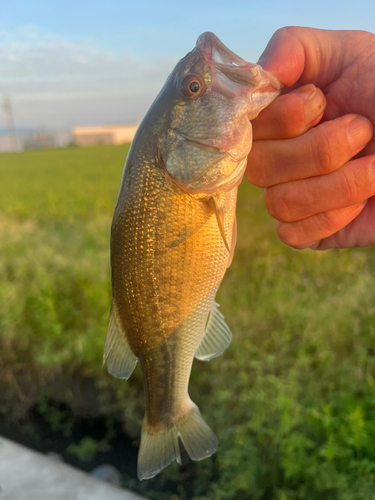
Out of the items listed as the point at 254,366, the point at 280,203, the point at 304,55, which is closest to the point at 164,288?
the point at 280,203

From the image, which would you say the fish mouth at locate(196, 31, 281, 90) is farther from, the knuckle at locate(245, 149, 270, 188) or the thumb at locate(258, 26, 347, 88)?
the knuckle at locate(245, 149, 270, 188)

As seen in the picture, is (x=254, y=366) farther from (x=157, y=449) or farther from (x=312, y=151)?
(x=312, y=151)

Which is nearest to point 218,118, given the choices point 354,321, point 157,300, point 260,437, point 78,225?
point 157,300

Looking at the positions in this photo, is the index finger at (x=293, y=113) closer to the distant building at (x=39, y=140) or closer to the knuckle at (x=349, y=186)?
the knuckle at (x=349, y=186)

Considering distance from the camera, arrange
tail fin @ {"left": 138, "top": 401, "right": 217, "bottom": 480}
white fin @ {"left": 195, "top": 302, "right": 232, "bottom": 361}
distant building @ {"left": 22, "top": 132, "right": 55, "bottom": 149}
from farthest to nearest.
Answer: distant building @ {"left": 22, "top": 132, "right": 55, "bottom": 149}
white fin @ {"left": 195, "top": 302, "right": 232, "bottom": 361}
tail fin @ {"left": 138, "top": 401, "right": 217, "bottom": 480}

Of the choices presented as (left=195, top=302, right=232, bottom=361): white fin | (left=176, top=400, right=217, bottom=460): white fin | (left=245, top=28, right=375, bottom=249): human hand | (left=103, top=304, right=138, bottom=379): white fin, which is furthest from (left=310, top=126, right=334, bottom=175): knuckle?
(left=176, top=400, right=217, bottom=460): white fin

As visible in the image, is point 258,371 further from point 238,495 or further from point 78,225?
point 78,225

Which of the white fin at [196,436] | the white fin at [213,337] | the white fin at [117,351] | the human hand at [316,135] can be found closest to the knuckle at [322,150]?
the human hand at [316,135]

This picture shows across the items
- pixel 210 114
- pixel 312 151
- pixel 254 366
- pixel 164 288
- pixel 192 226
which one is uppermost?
pixel 210 114
